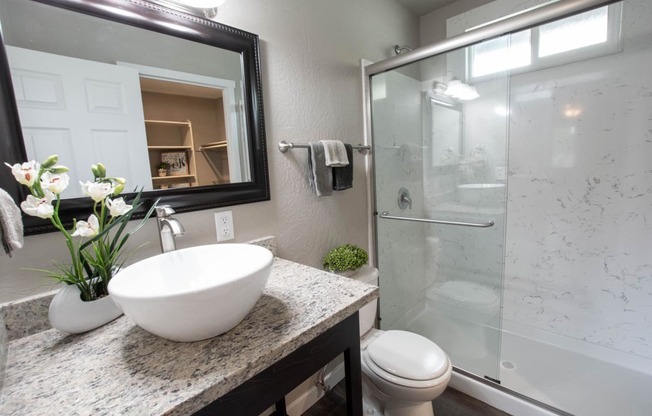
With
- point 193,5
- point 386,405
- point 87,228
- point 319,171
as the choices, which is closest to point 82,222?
point 87,228

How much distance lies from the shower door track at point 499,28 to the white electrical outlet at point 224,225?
1.27 meters

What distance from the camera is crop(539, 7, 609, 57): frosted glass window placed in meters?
1.66

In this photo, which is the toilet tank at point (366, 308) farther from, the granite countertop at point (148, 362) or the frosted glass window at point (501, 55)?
the frosted glass window at point (501, 55)

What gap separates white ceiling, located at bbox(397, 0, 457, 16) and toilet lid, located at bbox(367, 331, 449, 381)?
2.21 m

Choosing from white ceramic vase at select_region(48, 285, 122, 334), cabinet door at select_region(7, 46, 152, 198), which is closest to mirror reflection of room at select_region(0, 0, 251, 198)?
cabinet door at select_region(7, 46, 152, 198)

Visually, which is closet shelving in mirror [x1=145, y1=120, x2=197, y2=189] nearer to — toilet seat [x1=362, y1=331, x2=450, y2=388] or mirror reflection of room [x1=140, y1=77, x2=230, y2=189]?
mirror reflection of room [x1=140, y1=77, x2=230, y2=189]

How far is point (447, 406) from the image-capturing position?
5.17 feet

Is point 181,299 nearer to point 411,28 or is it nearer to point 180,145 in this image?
point 180,145

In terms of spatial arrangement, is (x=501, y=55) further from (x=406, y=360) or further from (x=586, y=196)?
(x=406, y=360)

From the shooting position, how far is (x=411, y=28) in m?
2.27

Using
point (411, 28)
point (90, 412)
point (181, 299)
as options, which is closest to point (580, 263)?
point (411, 28)

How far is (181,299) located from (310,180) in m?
1.04

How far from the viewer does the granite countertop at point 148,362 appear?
0.51m

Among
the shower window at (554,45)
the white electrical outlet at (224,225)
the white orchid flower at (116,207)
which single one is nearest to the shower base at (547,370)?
the white electrical outlet at (224,225)
